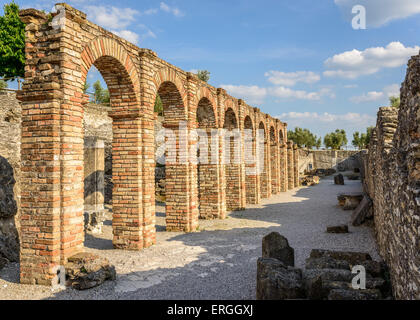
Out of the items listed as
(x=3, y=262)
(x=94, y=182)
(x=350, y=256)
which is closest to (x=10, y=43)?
(x=94, y=182)

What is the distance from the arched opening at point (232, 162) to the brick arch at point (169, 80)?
181 inches

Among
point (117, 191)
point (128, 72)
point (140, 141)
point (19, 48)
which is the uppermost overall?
point (19, 48)

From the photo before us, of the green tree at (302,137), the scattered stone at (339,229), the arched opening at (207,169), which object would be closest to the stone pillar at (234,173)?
the arched opening at (207,169)

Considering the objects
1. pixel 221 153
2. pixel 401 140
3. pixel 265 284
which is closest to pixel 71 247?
pixel 265 284

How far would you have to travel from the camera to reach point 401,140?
3.62 m

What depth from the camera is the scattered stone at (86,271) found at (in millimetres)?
5001

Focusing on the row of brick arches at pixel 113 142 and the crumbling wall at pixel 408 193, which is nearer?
the crumbling wall at pixel 408 193

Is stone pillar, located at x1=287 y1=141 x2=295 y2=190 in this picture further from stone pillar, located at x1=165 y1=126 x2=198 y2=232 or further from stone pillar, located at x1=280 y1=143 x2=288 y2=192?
stone pillar, located at x1=165 y1=126 x2=198 y2=232

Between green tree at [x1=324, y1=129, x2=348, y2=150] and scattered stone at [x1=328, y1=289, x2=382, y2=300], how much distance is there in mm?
55338

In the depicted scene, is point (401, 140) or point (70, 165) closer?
point (401, 140)

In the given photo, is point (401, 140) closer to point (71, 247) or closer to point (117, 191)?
point (71, 247)

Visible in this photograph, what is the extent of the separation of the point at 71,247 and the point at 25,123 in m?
2.19

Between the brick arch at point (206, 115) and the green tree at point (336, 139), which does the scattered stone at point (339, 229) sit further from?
the green tree at point (336, 139)

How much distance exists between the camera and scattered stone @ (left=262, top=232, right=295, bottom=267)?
18.6 feet
